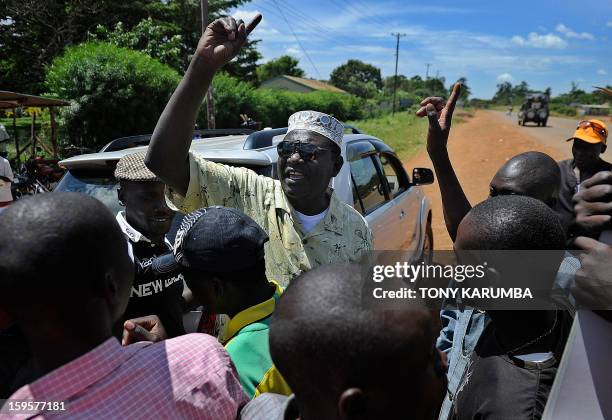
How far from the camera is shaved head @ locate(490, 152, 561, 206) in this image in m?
2.22

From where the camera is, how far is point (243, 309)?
59.6 inches

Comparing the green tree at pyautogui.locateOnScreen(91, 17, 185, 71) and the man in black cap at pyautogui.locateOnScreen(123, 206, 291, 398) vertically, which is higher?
the green tree at pyautogui.locateOnScreen(91, 17, 185, 71)

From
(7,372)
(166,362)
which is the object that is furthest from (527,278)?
(7,372)

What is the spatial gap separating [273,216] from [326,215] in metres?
0.30

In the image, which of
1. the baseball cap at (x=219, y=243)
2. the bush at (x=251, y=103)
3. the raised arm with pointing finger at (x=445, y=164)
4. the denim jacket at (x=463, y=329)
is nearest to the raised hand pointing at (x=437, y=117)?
the raised arm with pointing finger at (x=445, y=164)

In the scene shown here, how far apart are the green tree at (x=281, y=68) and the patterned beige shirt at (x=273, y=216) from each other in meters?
67.9

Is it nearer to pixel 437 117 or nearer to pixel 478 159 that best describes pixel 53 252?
pixel 437 117

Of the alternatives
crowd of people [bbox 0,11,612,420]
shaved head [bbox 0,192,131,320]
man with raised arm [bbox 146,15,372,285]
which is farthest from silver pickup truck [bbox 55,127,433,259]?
shaved head [bbox 0,192,131,320]

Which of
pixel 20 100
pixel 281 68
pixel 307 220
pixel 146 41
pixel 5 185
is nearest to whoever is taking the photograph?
pixel 307 220

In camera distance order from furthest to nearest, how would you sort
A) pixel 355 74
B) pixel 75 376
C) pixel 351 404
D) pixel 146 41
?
pixel 355 74 < pixel 146 41 < pixel 75 376 < pixel 351 404

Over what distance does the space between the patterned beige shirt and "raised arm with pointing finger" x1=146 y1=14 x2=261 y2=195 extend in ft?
0.39

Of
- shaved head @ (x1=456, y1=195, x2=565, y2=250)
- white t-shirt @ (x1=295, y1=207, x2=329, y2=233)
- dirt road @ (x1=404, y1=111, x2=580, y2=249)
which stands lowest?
dirt road @ (x1=404, y1=111, x2=580, y2=249)

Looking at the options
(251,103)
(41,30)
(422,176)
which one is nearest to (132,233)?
(422,176)

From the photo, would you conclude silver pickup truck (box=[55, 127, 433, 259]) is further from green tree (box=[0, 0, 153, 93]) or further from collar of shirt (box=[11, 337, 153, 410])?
green tree (box=[0, 0, 153, 93])
